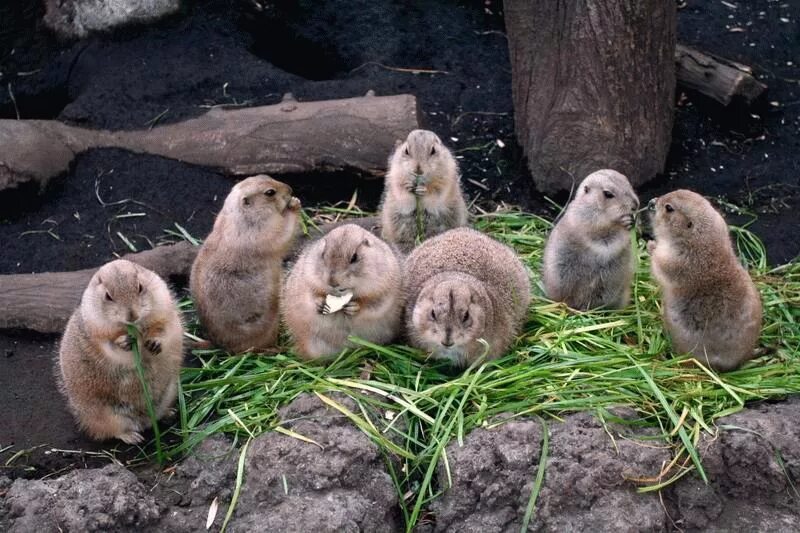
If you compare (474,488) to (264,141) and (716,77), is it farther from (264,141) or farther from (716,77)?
(716,77)

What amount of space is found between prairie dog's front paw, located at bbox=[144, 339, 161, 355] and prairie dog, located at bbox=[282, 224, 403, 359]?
1118 millimetres

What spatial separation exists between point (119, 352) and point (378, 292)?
6.32 ft

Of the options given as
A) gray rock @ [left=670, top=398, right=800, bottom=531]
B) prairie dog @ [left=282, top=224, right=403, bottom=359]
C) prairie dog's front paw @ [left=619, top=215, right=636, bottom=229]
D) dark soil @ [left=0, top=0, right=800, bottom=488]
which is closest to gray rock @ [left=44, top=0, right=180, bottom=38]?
dark soil @ [left=0, top=0, right=800, bottom=488]

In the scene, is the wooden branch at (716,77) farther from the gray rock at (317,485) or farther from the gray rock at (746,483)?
the gray rock at (317,485)

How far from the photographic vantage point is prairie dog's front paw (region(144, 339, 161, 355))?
748cm

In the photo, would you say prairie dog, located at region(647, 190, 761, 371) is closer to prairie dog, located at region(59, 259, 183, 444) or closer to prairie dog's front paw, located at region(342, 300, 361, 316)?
prairie dog's front paw, located at region(342, 300, 361, 316)

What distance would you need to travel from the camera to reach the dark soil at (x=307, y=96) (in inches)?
420

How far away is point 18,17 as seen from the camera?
13.0 m

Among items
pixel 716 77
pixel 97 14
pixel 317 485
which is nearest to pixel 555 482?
pixel 317 485

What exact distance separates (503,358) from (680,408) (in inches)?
53.3

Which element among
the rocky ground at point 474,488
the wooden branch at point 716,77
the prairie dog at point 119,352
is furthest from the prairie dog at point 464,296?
the wooden branch at point 716,77

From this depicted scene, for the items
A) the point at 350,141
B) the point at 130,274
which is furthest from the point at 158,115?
the point at 130,274

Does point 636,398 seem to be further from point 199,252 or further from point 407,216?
point 199,252

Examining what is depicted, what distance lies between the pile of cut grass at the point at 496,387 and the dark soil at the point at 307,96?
1819mm
